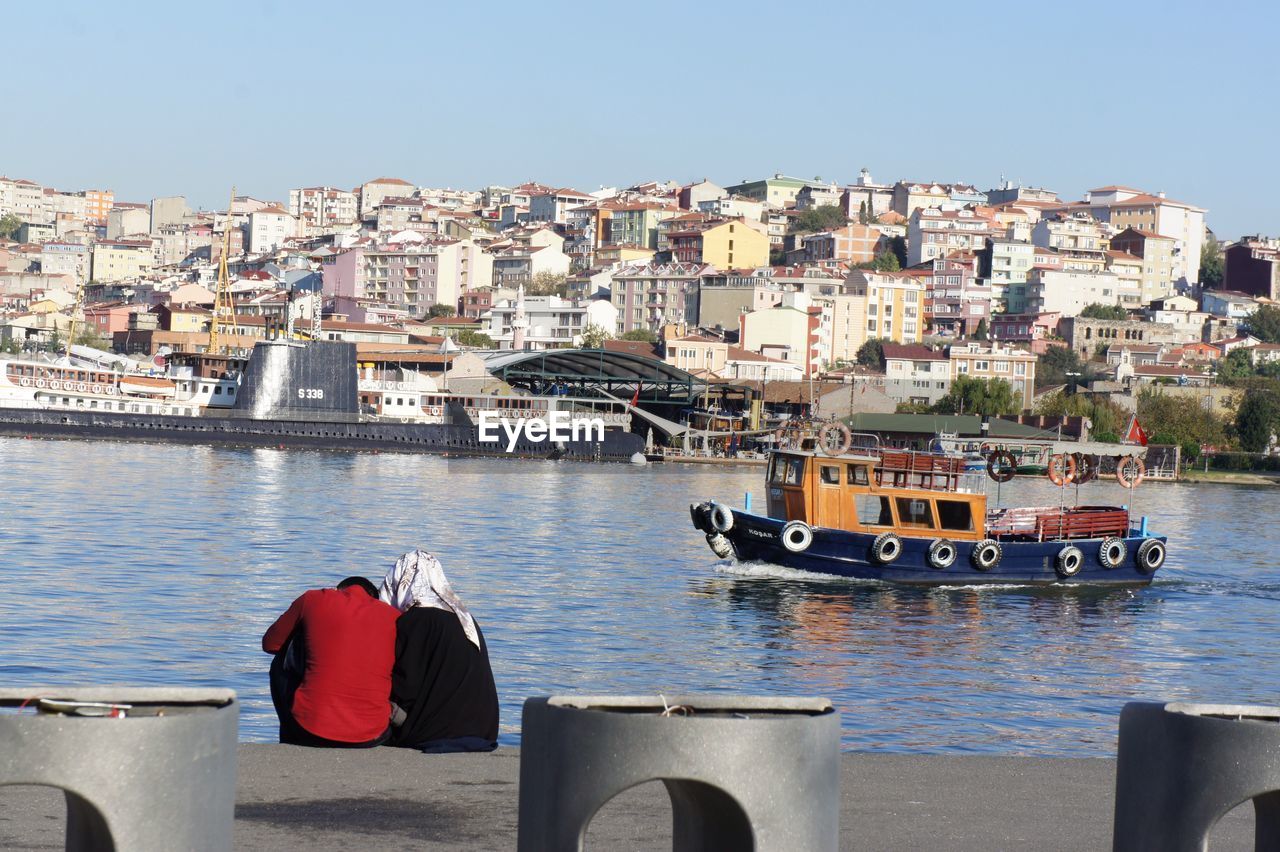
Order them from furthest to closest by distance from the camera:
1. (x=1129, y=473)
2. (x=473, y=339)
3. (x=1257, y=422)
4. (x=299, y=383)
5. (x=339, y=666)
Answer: (x=473, y=339)
(x=1257, y=422)
(x=299, y=383)
(x=1129, y=473)
(x=339, y=666)

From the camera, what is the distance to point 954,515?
76.2 ft

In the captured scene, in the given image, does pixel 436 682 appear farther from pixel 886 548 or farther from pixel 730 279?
pixel 730 279

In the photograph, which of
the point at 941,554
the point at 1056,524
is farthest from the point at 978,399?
the point at 941,554

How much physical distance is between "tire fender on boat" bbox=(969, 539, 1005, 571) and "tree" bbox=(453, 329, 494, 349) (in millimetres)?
71758

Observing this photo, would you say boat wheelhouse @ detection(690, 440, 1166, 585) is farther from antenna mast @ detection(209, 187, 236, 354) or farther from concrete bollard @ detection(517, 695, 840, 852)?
antenna mast @ detection(209, 187, 236, 354)

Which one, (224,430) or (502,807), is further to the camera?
(224,430)

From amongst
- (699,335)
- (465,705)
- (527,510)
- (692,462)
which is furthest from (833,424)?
(699,335)

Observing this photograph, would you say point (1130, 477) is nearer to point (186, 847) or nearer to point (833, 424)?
point (833, 424)

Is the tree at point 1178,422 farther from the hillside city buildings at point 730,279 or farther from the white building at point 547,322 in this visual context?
the white building at point 547,322

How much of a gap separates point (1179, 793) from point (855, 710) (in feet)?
28.6

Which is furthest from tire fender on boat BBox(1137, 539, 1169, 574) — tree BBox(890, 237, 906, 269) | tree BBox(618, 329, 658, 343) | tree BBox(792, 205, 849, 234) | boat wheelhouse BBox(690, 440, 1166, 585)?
tree BBox(792, 205, 849, 234)

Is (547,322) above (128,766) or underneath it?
above

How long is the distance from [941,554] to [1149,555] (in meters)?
3.37

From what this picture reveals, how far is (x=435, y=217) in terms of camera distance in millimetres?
152375
